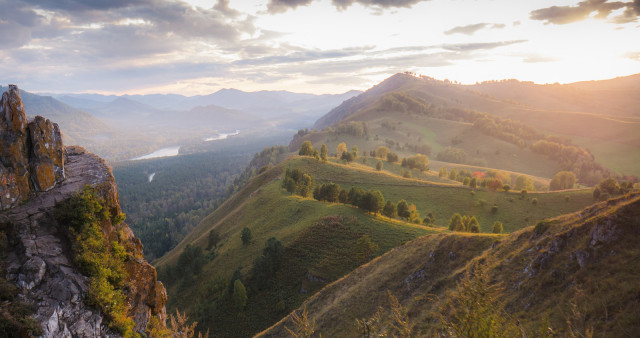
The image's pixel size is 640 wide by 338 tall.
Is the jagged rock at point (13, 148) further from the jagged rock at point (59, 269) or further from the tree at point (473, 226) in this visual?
the tree at point (473, 226)

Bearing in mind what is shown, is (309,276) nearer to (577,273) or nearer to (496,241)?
(496,241)

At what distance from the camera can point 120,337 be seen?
18828 millimetres

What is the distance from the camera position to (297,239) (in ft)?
186

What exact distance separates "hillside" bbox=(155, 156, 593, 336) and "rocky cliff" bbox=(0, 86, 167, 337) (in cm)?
2438

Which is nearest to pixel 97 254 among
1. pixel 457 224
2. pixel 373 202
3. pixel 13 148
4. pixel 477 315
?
pixel 13 148

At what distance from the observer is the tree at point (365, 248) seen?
161 ft

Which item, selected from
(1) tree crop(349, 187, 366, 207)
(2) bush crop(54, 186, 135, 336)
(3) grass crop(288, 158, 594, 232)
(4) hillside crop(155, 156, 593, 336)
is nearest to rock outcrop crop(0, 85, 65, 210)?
(2) bush crop(54, 186, 135, 336)

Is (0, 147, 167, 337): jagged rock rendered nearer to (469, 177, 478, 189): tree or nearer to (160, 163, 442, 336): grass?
(160, 163, 442, 336): grass

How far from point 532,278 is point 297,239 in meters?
40.7

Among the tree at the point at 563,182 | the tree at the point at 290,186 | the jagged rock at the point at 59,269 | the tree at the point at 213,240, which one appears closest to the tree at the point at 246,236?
the tree at the point at 213,240

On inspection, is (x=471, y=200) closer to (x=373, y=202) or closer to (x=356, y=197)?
(x=373, y=202)

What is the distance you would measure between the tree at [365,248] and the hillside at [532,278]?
212 inches

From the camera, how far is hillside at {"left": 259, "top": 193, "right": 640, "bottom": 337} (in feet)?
54.4

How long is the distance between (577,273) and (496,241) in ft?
41.4
